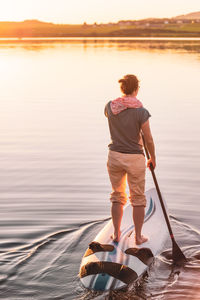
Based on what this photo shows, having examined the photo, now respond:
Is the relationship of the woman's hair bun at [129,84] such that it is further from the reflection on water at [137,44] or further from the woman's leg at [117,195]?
the reflection on water at [137,44]

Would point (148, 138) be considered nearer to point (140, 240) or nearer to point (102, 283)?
point (140, 240)

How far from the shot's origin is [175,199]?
32.8 feet

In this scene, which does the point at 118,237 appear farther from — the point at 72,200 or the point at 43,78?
the point at 43,78

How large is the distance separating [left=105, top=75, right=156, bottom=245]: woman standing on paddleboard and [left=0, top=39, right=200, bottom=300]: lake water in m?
0.91

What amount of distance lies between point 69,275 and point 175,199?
13.2 feet

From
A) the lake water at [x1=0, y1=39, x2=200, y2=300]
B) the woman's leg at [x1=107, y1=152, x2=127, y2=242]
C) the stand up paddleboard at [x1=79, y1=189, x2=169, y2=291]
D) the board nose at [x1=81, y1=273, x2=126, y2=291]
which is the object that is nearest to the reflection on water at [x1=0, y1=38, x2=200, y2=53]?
the lake water at [x1=0, y1=39, x2=200, y2=300]

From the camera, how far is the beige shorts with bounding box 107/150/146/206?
6.44 m

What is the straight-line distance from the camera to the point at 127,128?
639 cm

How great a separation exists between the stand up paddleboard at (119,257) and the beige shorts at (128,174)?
1.84ft

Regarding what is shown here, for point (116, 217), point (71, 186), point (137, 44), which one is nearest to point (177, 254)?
point (116, 217)

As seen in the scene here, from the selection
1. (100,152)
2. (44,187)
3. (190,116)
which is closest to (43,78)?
(190,116)

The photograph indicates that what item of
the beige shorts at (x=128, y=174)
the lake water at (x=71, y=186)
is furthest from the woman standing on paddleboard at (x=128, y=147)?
the lake water at (x=71, y=186)

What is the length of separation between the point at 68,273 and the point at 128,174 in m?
1.48

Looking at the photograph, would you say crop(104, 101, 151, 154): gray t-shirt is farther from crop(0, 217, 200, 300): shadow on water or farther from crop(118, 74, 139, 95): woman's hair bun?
crop(0, 217, 200, 300): shadow on water
